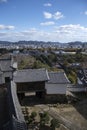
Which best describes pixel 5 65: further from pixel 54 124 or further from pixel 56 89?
pixel 54 124

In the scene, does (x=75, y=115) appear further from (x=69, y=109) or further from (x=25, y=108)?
(x=25, y=108)

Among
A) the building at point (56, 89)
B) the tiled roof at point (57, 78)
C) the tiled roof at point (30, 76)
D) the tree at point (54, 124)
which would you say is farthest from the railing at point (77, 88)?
the tree at point (54, 124)

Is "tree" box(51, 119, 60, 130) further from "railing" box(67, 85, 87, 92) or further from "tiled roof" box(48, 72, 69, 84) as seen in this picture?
"railing" box(67, 85, 87, 92)

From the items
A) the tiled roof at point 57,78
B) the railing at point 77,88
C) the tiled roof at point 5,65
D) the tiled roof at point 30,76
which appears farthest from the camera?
the tiled roof at point 5,65

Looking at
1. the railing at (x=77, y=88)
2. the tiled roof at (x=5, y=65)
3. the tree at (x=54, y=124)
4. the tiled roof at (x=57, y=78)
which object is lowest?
the tree at (x=54, y=124)

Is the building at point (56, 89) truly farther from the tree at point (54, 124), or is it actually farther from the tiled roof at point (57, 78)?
the tree at point (54, 124)

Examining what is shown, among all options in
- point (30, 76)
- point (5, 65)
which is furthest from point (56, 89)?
point (5, 65)

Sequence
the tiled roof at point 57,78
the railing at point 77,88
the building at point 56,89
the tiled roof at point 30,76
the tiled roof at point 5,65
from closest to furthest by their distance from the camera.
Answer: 1. the building at point 56,89
2. the tiled roof at point 57,78
3. the tiled roof at point 30,76
4. the railing at point 77,88
5. the tiled roof at point 5,65

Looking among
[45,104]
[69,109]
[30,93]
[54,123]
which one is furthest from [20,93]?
[54,123]
